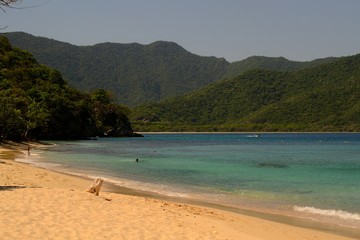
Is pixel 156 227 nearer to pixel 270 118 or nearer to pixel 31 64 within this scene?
pixel 31 64

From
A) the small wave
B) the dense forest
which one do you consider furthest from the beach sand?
the dense forest

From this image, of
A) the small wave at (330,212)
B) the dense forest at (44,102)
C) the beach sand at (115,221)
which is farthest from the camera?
the dense forest at (44,102)

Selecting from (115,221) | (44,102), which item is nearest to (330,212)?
(115,221)

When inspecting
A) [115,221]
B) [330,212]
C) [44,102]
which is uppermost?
[44,102]

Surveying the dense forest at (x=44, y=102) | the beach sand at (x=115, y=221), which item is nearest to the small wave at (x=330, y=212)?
the beach sand at (x=115, y=221)

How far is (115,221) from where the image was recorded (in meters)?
11.2

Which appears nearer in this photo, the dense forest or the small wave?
the small wave

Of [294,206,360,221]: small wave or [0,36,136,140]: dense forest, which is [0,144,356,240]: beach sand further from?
[0,36,136,140]: dense forest

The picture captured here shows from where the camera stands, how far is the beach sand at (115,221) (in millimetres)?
9828

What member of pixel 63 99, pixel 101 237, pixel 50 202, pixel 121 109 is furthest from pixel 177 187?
pixel 121 109

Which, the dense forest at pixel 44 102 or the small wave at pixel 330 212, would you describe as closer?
the small wave at pixel 330 212

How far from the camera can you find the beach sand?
9828 millimetres

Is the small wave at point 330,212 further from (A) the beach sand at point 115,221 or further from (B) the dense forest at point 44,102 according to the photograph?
(B) the dense forest at point 44,102

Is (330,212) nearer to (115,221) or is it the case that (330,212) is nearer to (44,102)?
(115,221)
